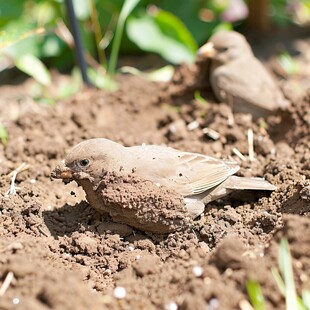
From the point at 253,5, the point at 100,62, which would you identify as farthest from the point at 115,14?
the point at 253,5

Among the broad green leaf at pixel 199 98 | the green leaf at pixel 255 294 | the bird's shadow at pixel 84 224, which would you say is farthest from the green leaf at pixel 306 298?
the broad green leaf at pixel 199 98

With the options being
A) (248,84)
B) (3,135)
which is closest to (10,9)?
(3,135)

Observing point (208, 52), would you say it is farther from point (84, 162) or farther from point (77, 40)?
point (84, 162)

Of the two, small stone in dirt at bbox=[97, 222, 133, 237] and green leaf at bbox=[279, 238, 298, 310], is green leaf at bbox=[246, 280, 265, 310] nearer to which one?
green leaf at bbox=[279, 238, 298, 310]

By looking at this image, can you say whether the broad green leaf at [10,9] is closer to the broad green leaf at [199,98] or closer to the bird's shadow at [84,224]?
the broad green leaf at [199,98]

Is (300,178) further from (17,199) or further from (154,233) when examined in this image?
(17,199)

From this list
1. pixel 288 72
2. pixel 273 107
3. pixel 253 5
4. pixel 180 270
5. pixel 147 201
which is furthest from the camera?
pixel 253 5
